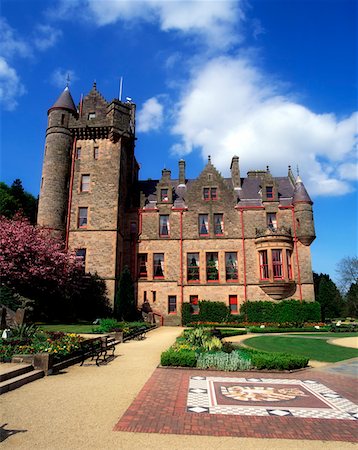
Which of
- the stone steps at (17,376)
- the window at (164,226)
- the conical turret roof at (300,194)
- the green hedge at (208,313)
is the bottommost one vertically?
the stone steps at (17,376)

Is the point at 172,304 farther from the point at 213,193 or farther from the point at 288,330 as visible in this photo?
the point at 213,193

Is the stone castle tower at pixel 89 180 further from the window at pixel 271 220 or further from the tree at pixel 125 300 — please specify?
the window at pixel 271 220

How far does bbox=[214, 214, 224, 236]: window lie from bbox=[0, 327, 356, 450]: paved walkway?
24.0 m

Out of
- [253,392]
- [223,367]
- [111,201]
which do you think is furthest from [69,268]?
[253,392]

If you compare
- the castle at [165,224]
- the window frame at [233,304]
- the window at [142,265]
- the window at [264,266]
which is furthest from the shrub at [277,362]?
the window at [142,265]

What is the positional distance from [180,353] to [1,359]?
6509 mm

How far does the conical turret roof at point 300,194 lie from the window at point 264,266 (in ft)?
Answer: 21.9

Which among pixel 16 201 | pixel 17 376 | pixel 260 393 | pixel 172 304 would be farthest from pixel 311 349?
pixel 16 201

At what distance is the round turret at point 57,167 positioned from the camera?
3155cm

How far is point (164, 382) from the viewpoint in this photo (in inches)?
388

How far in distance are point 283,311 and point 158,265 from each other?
13352 millimetres

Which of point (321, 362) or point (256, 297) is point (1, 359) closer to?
point (321, 362)

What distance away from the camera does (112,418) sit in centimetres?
671

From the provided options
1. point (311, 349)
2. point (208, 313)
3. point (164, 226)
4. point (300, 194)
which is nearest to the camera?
point (311, 349)
